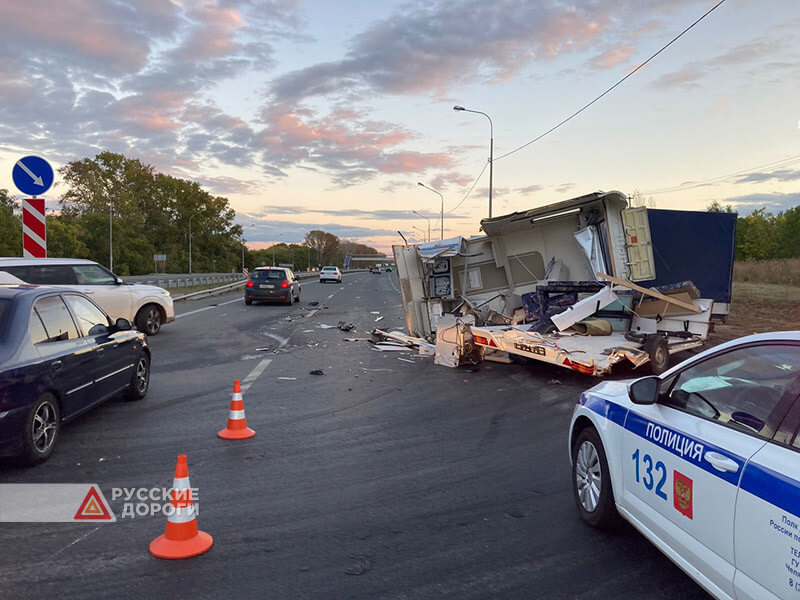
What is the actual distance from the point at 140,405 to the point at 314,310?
15.5 meters

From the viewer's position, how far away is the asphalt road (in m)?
3.37

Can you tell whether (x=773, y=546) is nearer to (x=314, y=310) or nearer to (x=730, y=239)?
(x=730, y=239)

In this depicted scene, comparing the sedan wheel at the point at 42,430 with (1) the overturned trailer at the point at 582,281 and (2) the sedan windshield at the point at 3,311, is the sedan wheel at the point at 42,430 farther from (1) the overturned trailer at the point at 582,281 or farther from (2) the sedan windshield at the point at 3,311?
(1) the overturned trailer at the point at 582,281

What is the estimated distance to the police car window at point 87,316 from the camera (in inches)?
248

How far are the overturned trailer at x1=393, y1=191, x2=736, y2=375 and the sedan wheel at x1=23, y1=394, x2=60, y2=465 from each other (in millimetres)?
6482

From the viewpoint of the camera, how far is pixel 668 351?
31.6ft

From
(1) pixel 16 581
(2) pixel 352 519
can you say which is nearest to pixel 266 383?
(2) pixel 352 519

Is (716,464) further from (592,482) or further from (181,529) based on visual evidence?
(181,529)

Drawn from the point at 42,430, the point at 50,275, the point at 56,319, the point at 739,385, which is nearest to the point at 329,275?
the point at 50,275

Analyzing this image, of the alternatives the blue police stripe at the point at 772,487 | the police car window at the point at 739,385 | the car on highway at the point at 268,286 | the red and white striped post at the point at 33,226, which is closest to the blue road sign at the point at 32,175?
the red and white striped post at the point at 33,226

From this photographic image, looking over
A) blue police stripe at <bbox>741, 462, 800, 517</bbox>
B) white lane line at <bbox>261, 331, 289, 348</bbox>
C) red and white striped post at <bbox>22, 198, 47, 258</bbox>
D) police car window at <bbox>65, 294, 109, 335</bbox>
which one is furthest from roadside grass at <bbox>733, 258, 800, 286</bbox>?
blue police stripe at <bbox>741, 462, 800, 517</bbox>

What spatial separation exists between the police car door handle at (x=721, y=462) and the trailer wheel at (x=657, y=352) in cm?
691

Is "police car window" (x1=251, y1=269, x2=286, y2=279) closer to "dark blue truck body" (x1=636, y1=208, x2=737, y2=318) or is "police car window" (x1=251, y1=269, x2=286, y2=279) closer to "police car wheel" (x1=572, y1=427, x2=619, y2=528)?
"dark blue truck body" (x1=636, y1=208, x2=737, y2=318)

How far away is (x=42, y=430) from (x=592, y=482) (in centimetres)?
445
